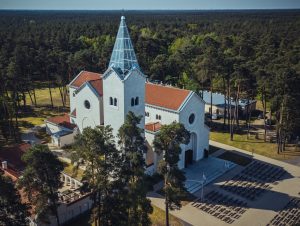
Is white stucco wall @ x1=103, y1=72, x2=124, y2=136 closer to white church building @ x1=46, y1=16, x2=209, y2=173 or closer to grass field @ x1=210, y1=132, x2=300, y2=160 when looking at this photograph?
white church building @ x1=46, y1=16, x2=209, y2=173

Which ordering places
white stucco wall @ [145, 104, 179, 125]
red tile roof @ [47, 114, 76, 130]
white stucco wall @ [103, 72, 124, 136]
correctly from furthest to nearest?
red tile roof @ [47, 114, 76, 130] → white stucco wall @ [145, 104, 179, 125] → white stucco wall @ [103, 72, 124, 136]

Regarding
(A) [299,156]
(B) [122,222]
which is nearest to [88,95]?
(B) [122,222]

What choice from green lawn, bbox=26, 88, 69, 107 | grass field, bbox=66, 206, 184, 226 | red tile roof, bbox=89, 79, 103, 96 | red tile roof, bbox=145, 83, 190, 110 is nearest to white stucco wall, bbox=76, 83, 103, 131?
red tile roof, bbox=89, 79, 103, 96

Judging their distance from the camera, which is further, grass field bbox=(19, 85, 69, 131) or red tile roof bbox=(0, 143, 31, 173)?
grass field bbox=(19, 85, 69, 131)

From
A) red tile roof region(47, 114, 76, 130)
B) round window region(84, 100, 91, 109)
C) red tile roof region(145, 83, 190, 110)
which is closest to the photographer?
red tile roof region(145, 83, 190, 110)

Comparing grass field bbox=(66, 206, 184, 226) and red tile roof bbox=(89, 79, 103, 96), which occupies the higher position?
red tile roof bbox=(89, 79, 103, 96)

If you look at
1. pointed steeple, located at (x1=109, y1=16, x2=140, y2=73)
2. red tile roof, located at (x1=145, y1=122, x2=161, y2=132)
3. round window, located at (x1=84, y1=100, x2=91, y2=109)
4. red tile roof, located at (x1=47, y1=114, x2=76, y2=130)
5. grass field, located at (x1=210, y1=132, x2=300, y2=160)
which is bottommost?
grass field, located at (x1=210, y1=132, x2=300, y2=160)

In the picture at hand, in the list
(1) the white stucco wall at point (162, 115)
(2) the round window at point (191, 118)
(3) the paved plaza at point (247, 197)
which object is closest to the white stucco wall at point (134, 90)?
(1) the white stucco wall at point (162, 115)

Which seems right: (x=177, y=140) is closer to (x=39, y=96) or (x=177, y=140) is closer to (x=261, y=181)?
(x=261, y=181)

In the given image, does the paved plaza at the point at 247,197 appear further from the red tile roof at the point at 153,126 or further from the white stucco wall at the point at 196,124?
the red tile roof at the point at 153,126
